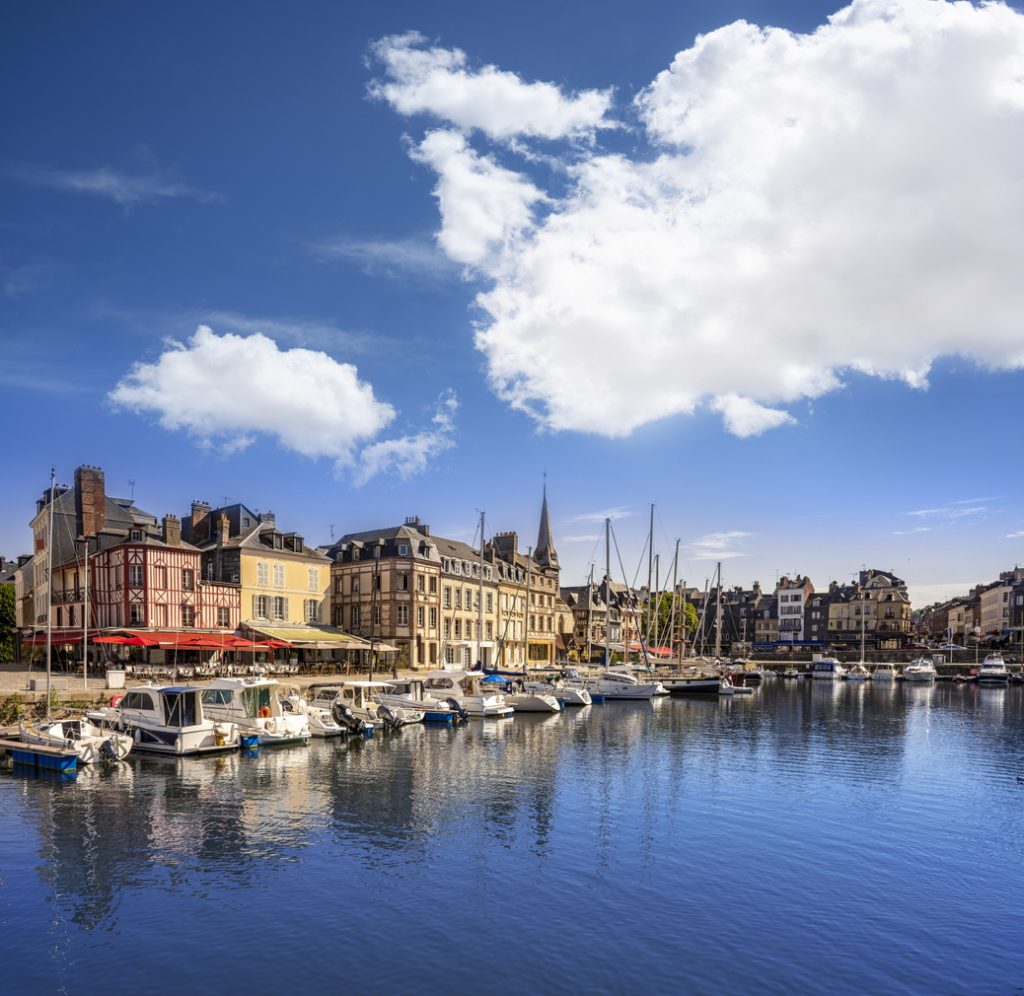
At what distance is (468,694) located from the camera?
191ft

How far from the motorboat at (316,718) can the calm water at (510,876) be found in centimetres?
519

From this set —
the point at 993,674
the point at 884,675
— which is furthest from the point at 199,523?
the point at 993,674

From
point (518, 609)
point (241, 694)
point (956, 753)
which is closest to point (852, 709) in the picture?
point (956, 753)

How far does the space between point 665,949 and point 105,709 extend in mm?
32875

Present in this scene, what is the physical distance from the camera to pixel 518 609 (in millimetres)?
96500

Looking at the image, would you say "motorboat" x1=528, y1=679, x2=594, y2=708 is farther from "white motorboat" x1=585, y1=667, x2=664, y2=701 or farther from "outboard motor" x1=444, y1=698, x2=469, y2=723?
"outboard motor" x1=444, y1=698, x2=469, y2=723

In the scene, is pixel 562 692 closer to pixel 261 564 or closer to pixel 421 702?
pixel 421 702

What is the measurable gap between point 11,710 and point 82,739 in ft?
29.9

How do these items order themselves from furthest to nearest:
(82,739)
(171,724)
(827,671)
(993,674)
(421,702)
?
(827,671)
(993,674)
(421,702)
(171,724)
(82,739)

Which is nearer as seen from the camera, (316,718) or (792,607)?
(316,718)

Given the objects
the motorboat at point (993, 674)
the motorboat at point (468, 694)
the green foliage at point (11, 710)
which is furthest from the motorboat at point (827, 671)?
the green foliage at point (11, 710)

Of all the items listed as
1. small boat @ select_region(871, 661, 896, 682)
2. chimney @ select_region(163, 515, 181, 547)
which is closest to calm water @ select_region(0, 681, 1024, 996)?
chimney @ select_region(163, 515, 181, 547)

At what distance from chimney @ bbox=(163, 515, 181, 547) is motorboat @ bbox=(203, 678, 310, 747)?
66.8ft

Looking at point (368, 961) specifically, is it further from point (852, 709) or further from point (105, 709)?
point (852, 709)
